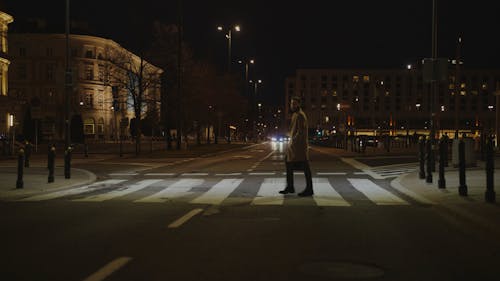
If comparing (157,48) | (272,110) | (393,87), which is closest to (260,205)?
(157,48)

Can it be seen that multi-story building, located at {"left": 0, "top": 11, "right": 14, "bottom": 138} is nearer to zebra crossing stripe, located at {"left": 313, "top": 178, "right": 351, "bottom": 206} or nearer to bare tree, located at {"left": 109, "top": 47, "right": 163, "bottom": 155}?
bare tree, located at {"left": 109, "top": 47, "right": 163, "bottom": 155}

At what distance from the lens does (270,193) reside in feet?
44.7

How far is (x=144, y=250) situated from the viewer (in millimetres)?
7273

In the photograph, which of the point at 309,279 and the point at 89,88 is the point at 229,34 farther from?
the point at 309,279

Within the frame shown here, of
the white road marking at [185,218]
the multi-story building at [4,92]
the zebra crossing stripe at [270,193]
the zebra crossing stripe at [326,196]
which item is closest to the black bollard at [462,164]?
the zebra crossing stripe at [326,196]

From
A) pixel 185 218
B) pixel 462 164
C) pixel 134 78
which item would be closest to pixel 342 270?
pixel 185 218

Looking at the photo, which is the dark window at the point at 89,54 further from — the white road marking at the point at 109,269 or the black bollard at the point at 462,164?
the white road marking at the point at 109,269

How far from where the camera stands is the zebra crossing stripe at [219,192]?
40.1 feet

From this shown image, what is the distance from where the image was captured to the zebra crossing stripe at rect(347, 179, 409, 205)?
487 inches

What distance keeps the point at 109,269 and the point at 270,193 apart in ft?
25.0

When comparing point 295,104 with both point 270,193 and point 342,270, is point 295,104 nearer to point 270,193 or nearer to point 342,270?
point 270,193

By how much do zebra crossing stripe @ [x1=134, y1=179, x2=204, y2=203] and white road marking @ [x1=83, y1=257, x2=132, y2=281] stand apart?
560 cm

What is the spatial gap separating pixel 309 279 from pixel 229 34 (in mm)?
50095

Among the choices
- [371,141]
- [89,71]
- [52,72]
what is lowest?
[371,141]
